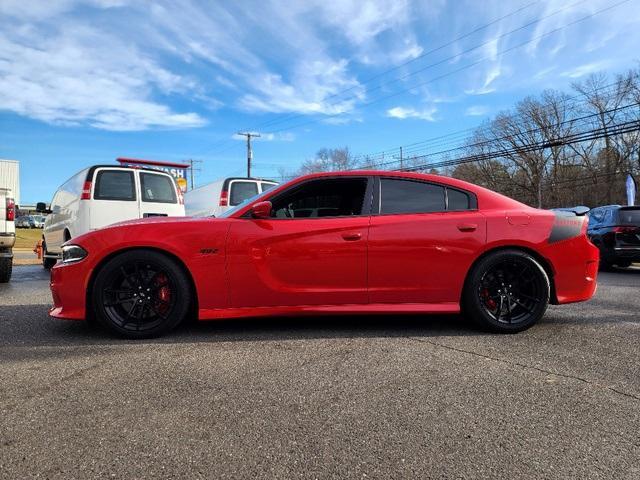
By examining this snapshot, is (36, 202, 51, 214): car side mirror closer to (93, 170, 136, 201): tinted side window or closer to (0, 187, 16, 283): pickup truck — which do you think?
(93, 170, 136, 201): tinted side window

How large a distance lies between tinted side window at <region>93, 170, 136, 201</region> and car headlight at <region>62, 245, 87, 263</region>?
4.92m

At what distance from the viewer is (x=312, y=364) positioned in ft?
10.8

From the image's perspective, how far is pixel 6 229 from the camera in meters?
Result: 7.12

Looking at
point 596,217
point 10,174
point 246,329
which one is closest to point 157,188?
point 246,329

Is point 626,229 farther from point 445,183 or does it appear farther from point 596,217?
point 445,183

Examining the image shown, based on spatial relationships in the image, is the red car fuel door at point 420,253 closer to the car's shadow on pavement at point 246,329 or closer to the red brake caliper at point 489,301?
the red brake caliper at point 489,301

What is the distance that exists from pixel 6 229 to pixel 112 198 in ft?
6.07

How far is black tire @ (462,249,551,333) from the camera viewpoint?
414 cm

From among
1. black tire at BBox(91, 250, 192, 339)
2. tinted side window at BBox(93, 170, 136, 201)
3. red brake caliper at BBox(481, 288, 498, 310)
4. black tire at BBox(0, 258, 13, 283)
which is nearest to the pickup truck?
black tire at BBox(0, 258, 13, 283)

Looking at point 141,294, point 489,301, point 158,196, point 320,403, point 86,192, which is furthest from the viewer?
point 158,196

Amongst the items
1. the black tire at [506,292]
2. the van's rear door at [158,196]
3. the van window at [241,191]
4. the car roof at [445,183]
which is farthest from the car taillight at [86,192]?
the black tire at [506,292]

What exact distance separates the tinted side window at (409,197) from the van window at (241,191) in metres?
7.28

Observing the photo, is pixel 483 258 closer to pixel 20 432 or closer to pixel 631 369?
pixel 631 369

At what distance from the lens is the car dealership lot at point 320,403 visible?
6.65ft
